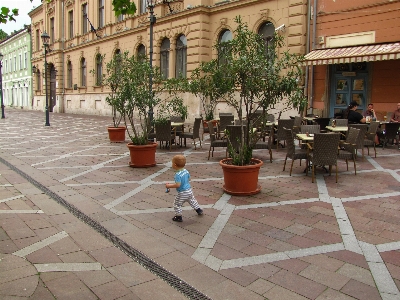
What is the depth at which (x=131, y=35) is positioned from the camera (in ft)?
75.8

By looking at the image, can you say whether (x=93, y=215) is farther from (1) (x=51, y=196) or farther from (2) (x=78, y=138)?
(2) (x=78, y=138)

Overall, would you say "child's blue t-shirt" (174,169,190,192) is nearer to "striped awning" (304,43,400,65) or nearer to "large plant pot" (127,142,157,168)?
"large plant pot" (127,142,157,168)

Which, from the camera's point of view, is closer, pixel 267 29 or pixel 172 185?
pixel 172 185

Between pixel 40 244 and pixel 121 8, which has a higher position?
pixel 121 8

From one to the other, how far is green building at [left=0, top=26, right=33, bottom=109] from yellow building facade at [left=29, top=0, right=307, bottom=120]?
2.58m

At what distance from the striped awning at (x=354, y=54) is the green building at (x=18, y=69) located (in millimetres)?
34016

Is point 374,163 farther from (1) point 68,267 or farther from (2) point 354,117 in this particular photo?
(1) point 68,267

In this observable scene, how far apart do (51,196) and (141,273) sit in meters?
2.94

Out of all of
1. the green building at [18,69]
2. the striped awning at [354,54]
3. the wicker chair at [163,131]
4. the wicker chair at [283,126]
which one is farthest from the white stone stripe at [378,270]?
the green building at [18,69]

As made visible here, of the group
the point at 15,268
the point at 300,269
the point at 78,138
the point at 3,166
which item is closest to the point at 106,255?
the point at 15,268

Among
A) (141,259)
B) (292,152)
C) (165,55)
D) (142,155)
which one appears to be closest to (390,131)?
(292,152)

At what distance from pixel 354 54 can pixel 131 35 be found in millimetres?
14948

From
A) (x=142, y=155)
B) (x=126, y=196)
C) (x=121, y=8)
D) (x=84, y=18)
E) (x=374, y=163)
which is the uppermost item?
(x=84, y=18)

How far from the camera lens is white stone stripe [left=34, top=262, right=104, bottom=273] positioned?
3.28 meters
